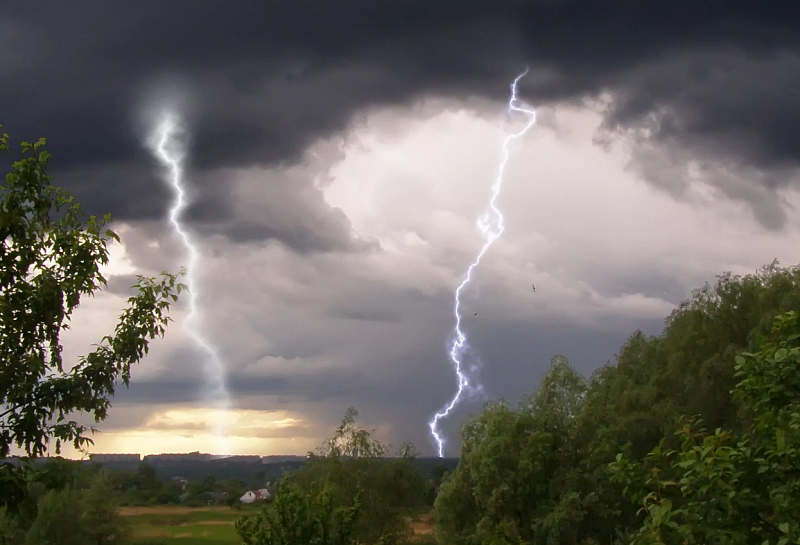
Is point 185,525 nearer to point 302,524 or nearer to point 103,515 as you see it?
point 103,515

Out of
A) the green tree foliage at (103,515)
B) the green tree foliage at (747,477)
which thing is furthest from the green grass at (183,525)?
the green tree foliage at (747,477)

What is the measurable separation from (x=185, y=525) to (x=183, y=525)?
0.31 metres

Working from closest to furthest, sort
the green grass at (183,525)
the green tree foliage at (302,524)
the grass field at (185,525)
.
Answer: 1. the green tree foliage at (302,524)
2. the grass field at (185,525)
3. the green grass at (183,525)

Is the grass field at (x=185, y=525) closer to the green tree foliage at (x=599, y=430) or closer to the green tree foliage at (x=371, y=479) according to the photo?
the green tree foliage at (x=371, y=479)

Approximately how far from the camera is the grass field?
89875 mm

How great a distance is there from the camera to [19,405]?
10.2m

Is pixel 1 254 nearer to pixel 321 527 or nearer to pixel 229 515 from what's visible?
pixel 321 527

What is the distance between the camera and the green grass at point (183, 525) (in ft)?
297

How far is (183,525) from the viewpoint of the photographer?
104 m

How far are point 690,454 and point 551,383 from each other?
132 feet

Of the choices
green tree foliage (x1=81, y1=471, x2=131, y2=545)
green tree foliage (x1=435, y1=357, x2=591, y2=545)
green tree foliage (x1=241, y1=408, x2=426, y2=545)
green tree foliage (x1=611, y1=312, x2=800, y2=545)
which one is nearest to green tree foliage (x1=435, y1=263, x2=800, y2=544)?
green tree foliage (x1=435, y1=357, x2=591, y2=545)

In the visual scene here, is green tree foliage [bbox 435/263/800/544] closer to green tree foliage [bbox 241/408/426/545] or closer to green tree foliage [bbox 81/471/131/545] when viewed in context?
green tree foliage [bbox 241/408/426/545]

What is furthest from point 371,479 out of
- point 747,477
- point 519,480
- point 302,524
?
point 747,477

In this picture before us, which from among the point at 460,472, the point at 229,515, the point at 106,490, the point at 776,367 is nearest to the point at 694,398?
the point at 460,472
